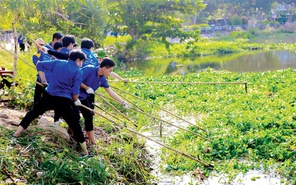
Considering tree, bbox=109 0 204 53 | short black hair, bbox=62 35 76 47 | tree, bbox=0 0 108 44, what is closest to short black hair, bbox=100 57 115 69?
short black hair, bbox=62 35 76 47

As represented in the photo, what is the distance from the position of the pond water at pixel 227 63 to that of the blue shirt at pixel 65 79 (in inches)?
677

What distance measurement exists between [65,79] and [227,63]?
22.8m

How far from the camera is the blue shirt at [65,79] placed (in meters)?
5.72

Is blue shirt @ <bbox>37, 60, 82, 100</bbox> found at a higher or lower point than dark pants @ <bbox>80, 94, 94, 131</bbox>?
higher

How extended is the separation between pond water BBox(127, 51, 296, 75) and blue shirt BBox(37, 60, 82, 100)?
17.2 metres

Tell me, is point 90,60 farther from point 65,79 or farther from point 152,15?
point 152,15

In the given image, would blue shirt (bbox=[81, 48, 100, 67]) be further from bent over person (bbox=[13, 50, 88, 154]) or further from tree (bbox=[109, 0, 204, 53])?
tree (bbox=[109, 0, 204, 53])

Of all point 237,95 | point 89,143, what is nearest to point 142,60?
point 237,95

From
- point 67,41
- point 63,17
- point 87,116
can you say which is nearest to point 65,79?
point 87,116

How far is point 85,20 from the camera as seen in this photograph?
2227 cm

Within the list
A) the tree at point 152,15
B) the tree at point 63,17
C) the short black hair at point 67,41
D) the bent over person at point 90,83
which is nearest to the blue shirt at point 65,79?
the bent over person at point 90,83

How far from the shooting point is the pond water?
24.3 metres

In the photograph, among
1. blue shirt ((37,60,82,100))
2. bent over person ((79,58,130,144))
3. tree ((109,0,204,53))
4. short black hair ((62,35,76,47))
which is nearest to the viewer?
blue shirt ((37,60,82,100))

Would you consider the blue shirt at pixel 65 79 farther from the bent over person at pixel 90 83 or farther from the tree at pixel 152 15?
the tree at pixel 152 15
